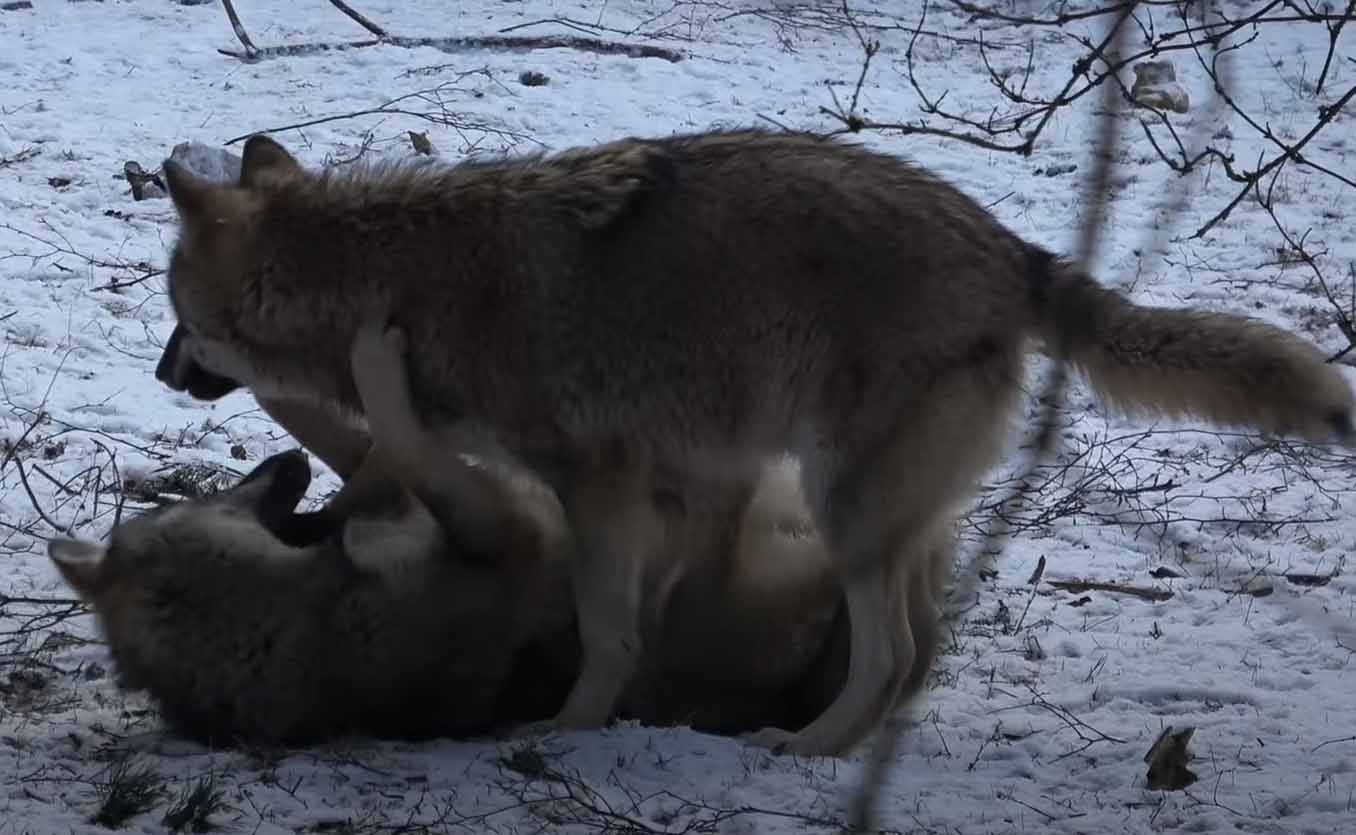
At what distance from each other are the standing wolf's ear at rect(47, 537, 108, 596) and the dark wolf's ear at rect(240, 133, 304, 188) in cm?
128

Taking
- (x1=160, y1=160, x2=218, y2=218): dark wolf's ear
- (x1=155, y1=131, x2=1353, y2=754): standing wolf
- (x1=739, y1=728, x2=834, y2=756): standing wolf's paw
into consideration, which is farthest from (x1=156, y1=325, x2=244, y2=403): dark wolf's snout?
(x1=739, y1=728, x2=834, y2=756): standing wolf's paw

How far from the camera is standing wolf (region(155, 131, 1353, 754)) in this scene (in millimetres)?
4594

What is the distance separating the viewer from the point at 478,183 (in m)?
5.05

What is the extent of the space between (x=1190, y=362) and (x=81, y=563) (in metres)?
3.35

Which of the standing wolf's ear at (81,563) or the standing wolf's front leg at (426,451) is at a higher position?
the standing wolf's front leg at (426,451)

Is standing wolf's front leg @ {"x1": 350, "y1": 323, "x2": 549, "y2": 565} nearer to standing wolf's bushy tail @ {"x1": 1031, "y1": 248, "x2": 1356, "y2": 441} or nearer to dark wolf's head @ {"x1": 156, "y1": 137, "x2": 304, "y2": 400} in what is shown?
dark wolf's head @ {"x1": 156, "y1": 137, "x2": 304, "y2": 400}

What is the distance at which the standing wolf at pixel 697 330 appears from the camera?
4.59 m

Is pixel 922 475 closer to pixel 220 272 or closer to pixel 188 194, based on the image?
pixel 220 272

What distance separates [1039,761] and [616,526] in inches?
56.7

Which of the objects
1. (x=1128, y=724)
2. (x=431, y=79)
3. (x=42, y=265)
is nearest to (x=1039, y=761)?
(x=1128, y=724)

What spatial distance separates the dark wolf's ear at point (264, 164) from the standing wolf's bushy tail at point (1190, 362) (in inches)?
96.7

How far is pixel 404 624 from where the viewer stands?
15.4ft

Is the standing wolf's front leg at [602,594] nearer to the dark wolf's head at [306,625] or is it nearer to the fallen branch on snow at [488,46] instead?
the dark wolf's head at [306,625]

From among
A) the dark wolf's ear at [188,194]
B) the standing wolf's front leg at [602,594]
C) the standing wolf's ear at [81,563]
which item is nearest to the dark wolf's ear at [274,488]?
the standing wolf's ear at [81,563]
